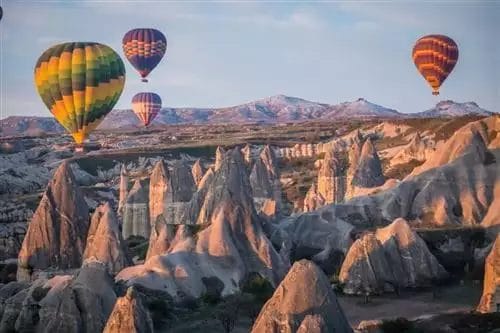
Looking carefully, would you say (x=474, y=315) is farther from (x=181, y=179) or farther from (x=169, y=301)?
(x=181, y=179)

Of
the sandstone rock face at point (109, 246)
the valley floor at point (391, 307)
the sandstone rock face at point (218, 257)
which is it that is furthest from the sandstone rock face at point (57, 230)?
the valley floor at point (391, 307)

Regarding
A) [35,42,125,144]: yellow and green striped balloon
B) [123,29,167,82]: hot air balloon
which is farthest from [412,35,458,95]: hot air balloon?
[35,42,125,144]: yellow and green striped balloon

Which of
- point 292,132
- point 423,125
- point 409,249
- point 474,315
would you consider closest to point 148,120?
point 292,132

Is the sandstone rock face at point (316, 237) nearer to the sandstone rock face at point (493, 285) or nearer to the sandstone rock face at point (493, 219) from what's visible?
the sandstone rock face at point (493, 219)

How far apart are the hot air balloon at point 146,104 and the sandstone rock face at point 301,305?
454 ft

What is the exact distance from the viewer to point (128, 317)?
25578mm

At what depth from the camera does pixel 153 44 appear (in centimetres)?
12025

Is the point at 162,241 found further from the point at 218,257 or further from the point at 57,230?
the point at 57,230

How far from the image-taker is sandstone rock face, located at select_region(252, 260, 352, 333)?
77.9 ft

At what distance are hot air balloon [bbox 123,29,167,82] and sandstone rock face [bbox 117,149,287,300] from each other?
245ft

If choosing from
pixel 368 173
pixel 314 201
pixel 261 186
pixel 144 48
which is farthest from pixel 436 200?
pixel 144 48

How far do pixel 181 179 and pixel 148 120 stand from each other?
10606 centimetres

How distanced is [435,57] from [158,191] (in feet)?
162

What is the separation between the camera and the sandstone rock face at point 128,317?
25547 millimetres
